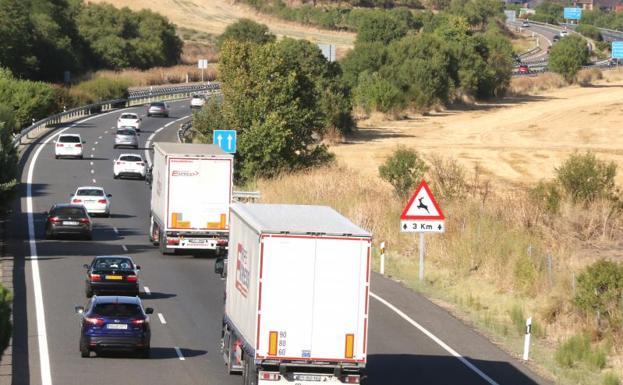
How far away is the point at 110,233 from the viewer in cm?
4922

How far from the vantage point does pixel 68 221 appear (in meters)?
46.1

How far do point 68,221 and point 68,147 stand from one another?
30.3 m

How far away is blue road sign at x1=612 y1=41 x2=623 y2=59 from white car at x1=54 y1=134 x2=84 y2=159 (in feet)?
424

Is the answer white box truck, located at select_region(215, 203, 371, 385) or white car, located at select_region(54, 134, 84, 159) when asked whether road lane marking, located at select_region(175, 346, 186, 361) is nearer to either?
white box truck, located at select_region(215, 203, 371, 385)

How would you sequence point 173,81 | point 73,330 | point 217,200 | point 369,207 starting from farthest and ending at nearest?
point 173,81, point 369,207, point 217,200, point 73,330

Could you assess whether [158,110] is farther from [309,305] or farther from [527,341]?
[309,305]

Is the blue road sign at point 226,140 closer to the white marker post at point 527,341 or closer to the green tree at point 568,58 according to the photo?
the white marker post at point 527,341

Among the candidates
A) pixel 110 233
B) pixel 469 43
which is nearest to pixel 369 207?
pixel 110 233

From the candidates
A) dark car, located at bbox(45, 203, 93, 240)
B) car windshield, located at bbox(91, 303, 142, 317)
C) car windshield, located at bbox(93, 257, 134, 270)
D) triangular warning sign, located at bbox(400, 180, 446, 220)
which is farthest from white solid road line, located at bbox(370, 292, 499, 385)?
dark car, located at bbox(45, 203, 93, 240)

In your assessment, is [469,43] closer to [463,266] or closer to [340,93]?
[340,93]

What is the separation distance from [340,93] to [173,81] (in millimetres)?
63647

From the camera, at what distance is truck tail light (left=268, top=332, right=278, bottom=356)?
67.7 ft

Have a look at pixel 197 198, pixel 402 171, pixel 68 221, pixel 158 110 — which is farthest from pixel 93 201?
pixel 158 110

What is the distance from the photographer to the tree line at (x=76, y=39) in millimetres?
127750
